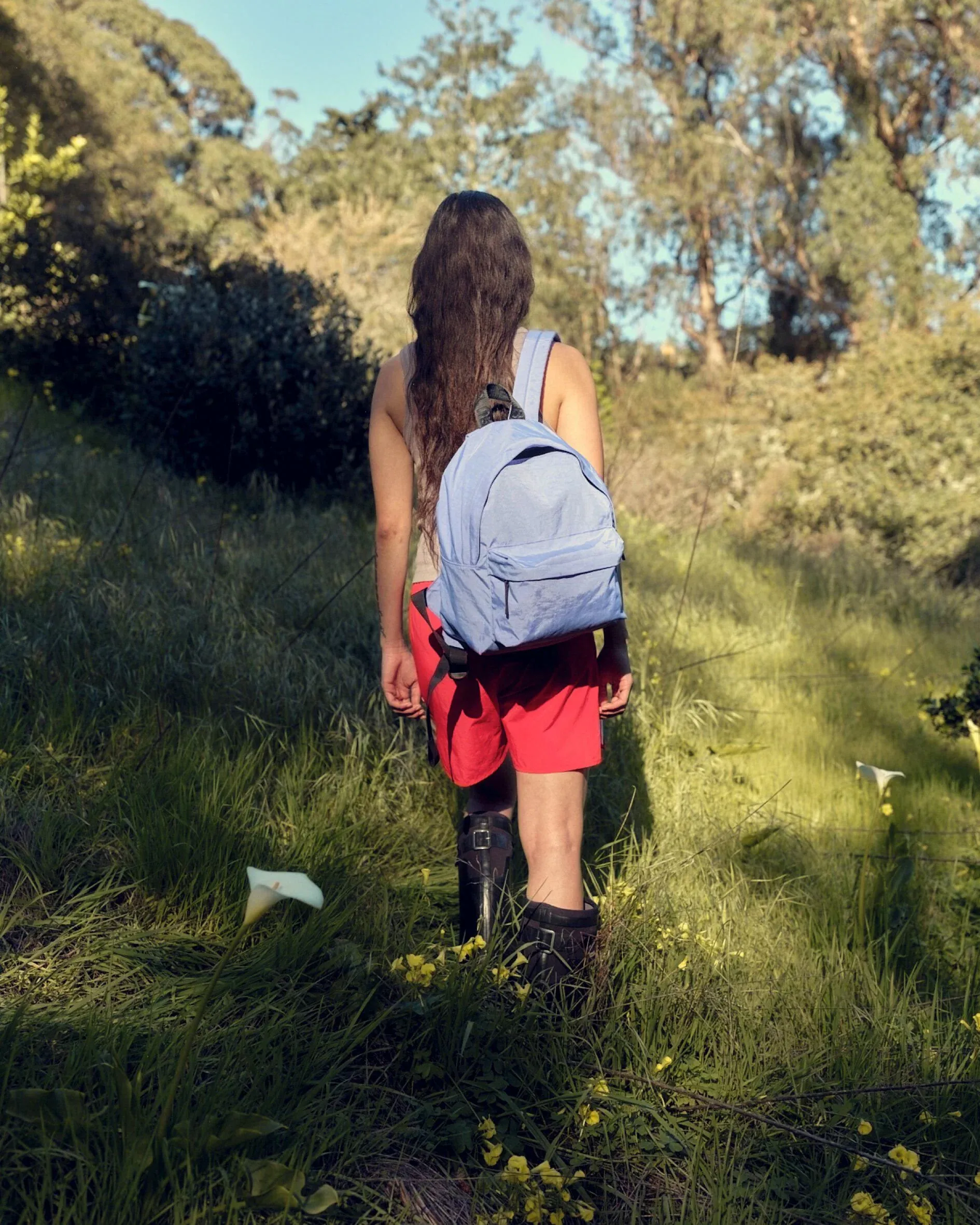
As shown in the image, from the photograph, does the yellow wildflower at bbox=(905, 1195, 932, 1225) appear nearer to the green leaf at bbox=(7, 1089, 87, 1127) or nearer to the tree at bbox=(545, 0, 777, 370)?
the green leaf at bbox=(7, 1089, 87, 1127)

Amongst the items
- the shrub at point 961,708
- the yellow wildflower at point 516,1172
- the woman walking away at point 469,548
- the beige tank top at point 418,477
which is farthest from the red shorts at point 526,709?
the shrub at point 961,708

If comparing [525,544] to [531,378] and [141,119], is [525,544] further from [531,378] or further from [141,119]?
[141,119]

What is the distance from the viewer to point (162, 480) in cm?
656

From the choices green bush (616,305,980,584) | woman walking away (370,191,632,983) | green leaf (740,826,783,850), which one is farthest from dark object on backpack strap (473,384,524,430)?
green bush (616,305,980,584)

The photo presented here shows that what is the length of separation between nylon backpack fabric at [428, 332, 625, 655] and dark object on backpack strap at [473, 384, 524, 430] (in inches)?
6.7

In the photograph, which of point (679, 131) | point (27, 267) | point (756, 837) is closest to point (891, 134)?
point (679, 131)

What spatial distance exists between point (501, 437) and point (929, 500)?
10703 mm

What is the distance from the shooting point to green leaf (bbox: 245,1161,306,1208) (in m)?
1.69

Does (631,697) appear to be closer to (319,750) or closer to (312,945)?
(319,750)

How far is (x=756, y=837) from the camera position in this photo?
333 centimetres

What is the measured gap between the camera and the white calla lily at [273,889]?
1.40 metres

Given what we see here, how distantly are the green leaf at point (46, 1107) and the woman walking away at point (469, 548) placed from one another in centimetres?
94

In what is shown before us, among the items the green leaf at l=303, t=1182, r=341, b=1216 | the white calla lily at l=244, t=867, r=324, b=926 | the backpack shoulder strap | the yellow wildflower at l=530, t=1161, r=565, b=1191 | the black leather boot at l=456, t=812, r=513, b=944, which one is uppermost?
the backpack shoulder strap

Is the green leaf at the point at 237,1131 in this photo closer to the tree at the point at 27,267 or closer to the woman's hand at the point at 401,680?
the woman's hand at the point at 401,680
